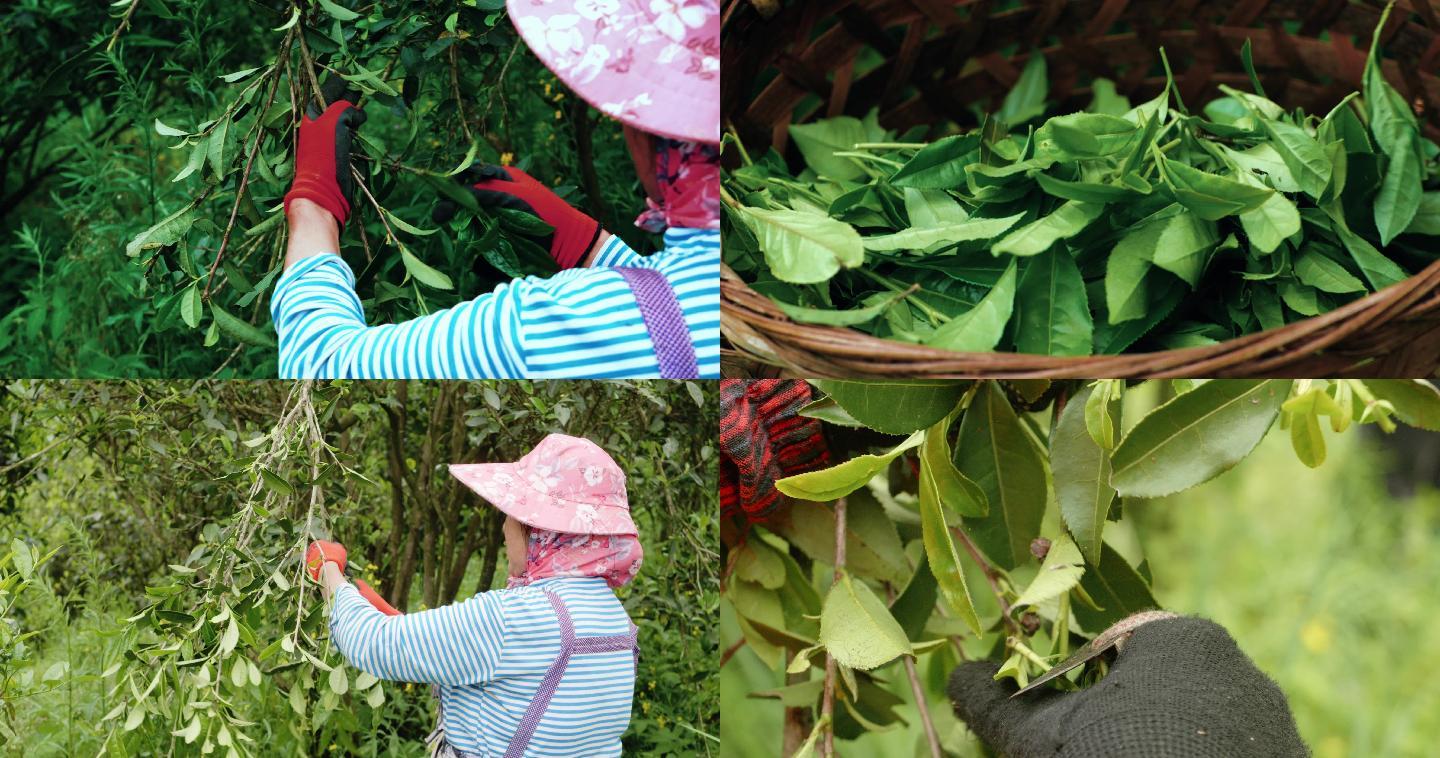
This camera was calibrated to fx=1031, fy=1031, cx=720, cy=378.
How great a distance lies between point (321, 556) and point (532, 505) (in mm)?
148

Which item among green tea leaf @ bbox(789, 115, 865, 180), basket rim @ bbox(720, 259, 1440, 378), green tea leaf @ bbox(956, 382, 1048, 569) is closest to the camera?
basket rim @ bbox(720, 259, 1440, 378)

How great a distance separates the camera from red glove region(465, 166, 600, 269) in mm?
676

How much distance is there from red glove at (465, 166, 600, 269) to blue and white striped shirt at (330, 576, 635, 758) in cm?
22

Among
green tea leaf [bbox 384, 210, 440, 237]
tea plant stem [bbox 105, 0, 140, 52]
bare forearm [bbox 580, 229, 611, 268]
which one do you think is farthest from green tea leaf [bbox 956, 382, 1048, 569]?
tea plant stem [bbox 105, 0, 140, 52]

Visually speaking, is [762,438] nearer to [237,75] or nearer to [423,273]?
[423,273]

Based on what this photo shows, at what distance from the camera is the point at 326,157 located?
25.9 inches

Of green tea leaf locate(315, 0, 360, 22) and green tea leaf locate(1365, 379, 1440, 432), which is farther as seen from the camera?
green tea leaf locate(315, 0, 360, 22)

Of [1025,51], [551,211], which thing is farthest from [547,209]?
[1025,51]

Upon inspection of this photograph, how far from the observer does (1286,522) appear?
1.06 m

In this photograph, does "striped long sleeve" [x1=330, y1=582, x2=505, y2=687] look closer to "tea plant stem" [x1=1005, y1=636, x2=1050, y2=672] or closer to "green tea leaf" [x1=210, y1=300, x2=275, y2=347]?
"green tea leaf" [x1=210, y1=300, x2=275, y2=347]

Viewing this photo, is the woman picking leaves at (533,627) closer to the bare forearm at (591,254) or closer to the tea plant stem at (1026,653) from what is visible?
the bare forearm at (591,254)

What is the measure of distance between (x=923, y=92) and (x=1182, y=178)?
1.37 feet

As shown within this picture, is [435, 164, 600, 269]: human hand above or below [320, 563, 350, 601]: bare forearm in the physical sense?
above

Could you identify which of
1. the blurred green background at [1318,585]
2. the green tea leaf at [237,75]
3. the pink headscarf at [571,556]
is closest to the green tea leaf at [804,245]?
the pink headscarf at [571,556]
